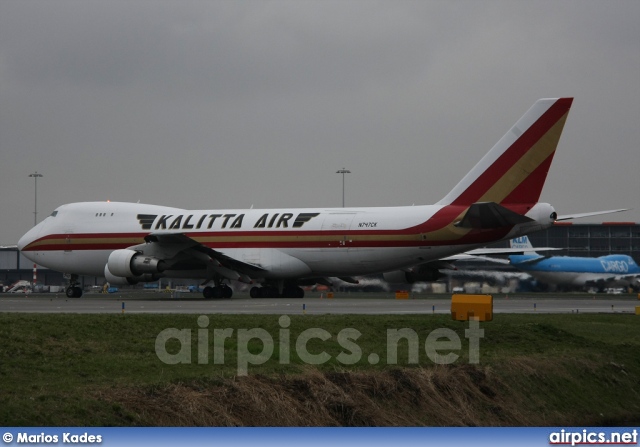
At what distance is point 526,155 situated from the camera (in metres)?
46.1

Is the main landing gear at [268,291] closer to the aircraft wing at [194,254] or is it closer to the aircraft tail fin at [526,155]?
the aircraft wing at [194,254]

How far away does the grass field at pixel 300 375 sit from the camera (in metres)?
16.7

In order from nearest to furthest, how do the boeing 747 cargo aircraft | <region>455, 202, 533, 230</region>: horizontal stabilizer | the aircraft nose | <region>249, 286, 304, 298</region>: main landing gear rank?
<region>455, 202, 533, 230</region>: horizontal stabilizer
the boeing 747 cargo aircraft
<region>249, 286, 304, 298</region>: main landing gear
the aircraft nose

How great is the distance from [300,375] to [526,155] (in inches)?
1163

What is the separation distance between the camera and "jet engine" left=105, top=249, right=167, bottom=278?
161 ft

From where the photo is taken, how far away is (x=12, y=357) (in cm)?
1919

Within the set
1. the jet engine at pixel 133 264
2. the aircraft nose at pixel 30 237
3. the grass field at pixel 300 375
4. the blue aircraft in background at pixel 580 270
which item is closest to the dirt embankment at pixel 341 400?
the grass field at pixel 300 375

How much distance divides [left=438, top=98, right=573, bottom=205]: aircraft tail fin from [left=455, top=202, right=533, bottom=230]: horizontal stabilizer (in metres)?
2.20

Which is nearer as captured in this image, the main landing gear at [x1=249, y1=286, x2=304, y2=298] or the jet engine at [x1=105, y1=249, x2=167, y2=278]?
the jet engine at [x1=105, y1=249, x2=167, y2=278]

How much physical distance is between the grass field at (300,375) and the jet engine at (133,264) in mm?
21301

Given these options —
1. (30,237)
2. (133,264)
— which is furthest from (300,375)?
(30,237)

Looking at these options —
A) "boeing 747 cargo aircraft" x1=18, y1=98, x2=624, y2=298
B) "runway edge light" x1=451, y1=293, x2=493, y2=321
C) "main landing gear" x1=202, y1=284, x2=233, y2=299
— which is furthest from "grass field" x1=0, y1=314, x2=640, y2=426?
"main landing gear" x1=202, y1=284, x2=233, y2=299

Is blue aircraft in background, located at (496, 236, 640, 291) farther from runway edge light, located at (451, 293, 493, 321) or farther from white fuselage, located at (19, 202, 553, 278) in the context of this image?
runway edge light, located at (451, 293, 493, 321)

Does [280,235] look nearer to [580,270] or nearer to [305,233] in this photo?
[305,233]
